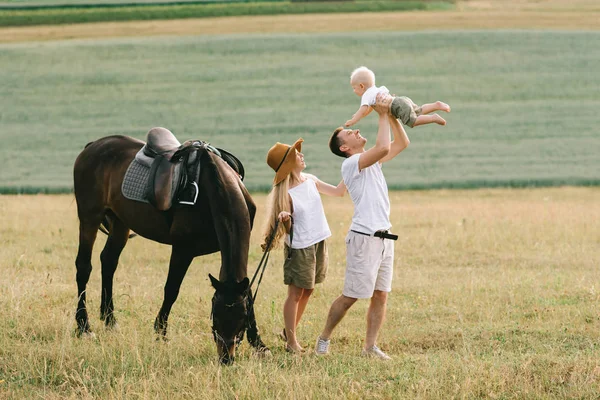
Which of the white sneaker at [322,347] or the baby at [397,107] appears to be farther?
the white sneaker at [322,347]

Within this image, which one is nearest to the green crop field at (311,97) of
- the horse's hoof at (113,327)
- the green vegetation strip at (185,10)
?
the green vegetation strip at (185,10)

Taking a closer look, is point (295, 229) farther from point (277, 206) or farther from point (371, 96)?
point (371, 96)

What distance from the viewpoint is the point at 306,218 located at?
677cm

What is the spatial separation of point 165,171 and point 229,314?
1833 mm

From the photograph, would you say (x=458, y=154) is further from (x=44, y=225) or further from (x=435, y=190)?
(x=44, y=225)

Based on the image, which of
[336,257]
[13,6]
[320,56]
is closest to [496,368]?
[336,257]

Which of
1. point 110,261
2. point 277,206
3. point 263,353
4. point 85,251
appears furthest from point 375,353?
point 85,251

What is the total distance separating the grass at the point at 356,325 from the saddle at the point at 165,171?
1.17 m

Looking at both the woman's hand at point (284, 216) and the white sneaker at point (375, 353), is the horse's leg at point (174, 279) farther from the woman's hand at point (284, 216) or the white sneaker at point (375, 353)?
the white sneaker at point (375, 353)

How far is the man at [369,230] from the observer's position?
6328 mm

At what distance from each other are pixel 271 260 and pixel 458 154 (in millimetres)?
12599

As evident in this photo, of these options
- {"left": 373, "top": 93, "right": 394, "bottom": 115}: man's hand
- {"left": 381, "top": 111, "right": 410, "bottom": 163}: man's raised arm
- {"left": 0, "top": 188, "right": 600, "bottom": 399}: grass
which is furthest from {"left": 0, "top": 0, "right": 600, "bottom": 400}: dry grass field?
{"left": 373, "top": 93, "right": 394, "bottom": 115}: man's hand

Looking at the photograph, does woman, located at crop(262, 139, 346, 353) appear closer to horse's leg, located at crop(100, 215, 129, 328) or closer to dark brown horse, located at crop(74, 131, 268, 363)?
dark brown horse, located at crop(74, 131, 268, 363)

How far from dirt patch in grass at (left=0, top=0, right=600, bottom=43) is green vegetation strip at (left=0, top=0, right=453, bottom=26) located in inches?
25.4
